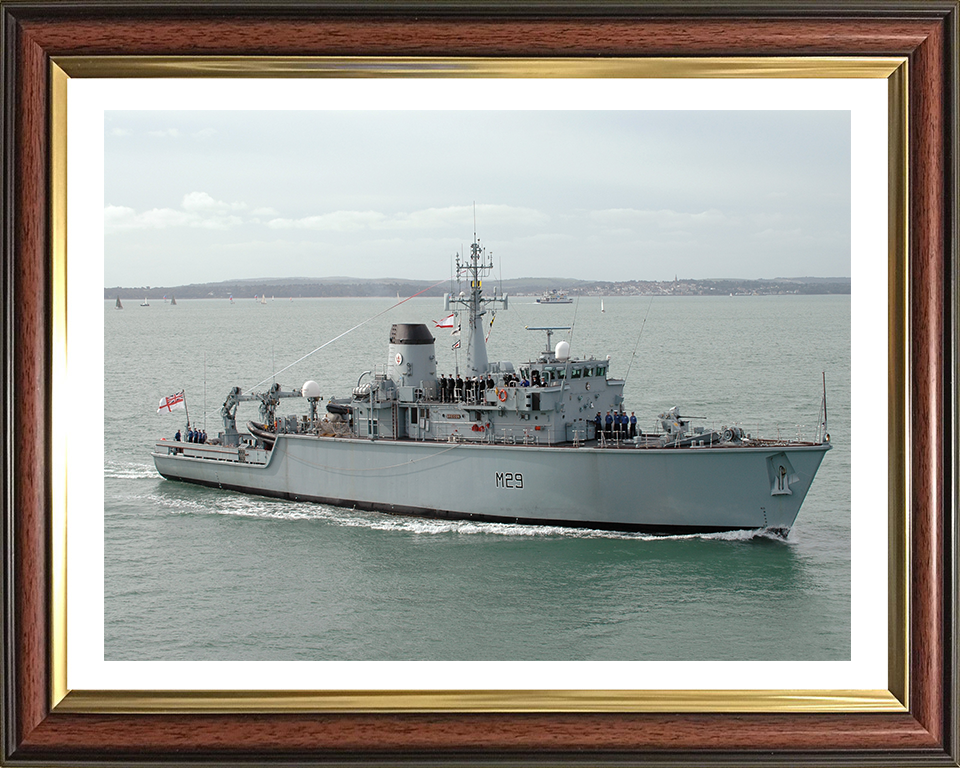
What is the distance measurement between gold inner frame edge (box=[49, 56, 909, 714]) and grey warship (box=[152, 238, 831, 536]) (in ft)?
42.1

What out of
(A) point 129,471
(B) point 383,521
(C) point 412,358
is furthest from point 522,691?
(A) point 129,471

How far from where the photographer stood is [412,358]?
2575cm

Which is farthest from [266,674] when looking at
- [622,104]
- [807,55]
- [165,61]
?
[807,55]

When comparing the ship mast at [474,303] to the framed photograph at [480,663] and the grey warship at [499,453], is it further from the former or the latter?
the framed photograph at [480,663]

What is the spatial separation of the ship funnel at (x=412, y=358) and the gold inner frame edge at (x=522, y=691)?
19.9 metres

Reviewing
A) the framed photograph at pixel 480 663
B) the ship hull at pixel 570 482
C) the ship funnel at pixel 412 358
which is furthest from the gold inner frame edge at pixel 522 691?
the ship funnel at pixel 412 358

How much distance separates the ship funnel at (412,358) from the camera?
25.7 m

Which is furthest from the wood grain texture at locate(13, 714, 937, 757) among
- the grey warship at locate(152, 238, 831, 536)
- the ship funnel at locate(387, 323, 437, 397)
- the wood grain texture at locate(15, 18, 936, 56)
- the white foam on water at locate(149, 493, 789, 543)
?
the ship funnel at locate(387, 323, 437, 397)

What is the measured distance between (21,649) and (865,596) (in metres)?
5.28

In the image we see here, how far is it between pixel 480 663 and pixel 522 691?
1.16 feet

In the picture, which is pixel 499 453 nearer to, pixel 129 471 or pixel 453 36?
pixel 129 471

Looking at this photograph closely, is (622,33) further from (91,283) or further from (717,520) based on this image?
(717,520)

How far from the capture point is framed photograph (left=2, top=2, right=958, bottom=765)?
17.7ft

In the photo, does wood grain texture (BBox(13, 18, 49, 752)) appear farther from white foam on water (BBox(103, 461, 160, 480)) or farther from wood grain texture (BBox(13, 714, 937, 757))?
white foam on water (BBox(103, 461, 160, 480))
